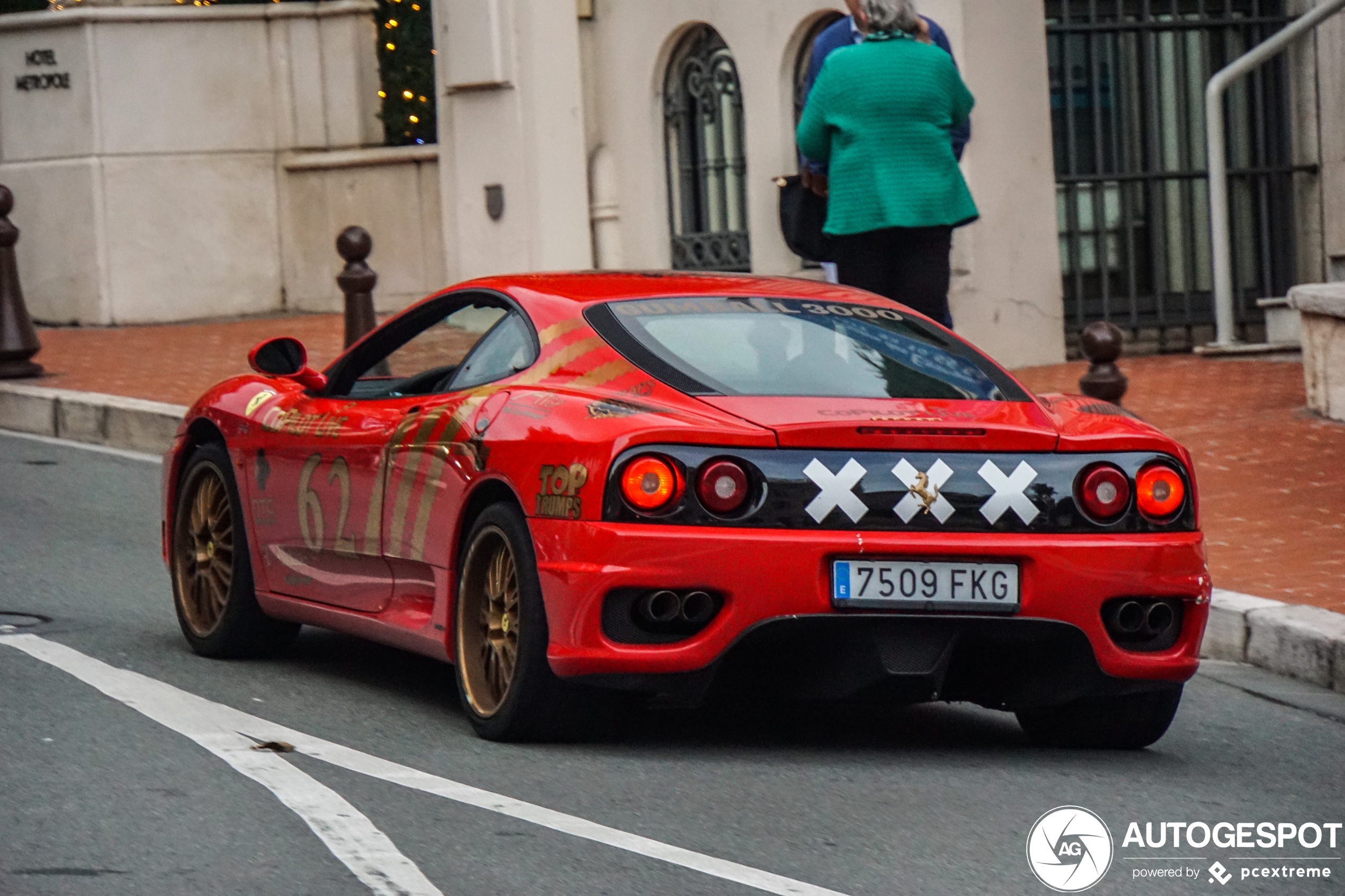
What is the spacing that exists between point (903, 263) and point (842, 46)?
3.13 feet

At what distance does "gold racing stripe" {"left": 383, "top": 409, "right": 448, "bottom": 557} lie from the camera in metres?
6.02

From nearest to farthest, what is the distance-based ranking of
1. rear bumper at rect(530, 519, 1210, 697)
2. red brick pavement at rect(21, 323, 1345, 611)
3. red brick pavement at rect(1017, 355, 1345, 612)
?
rear bumper at rect(530, 519, 1210, 697) → red brick pavement at rect(1017, 355, 1345, 612) → red brick pavement at rect(21, 323, 1345, 611)

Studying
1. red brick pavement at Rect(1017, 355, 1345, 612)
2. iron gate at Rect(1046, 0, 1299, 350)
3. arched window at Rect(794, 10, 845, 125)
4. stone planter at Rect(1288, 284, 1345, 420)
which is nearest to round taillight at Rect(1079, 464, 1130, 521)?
red brick pavement at Rect(1017, 355, 1345, 612)

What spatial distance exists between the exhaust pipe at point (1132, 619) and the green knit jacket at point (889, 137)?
4.05 m

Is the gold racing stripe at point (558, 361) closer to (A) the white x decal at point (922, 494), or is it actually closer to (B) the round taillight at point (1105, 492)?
(A) the white x decal at point (922, 494)

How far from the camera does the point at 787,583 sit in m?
5.21

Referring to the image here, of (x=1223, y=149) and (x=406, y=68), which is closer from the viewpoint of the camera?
(x=1223, y=149)

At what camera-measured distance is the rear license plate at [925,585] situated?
5238mm

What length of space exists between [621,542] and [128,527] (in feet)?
17.3

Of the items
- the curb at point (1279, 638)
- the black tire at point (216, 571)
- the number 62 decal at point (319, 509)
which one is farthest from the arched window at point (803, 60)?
the number 62 decal at point (319, 509)

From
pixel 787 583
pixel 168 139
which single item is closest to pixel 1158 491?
pixel 787 583

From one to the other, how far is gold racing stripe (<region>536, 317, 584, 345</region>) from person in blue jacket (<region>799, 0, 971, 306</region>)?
150 inches

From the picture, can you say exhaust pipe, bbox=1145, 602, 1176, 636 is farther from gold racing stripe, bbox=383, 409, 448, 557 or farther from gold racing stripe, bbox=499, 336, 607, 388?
gold racing stripe, bbox=383, 409, 448, 557

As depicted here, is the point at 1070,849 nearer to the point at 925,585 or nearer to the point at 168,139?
the point at 925,585
